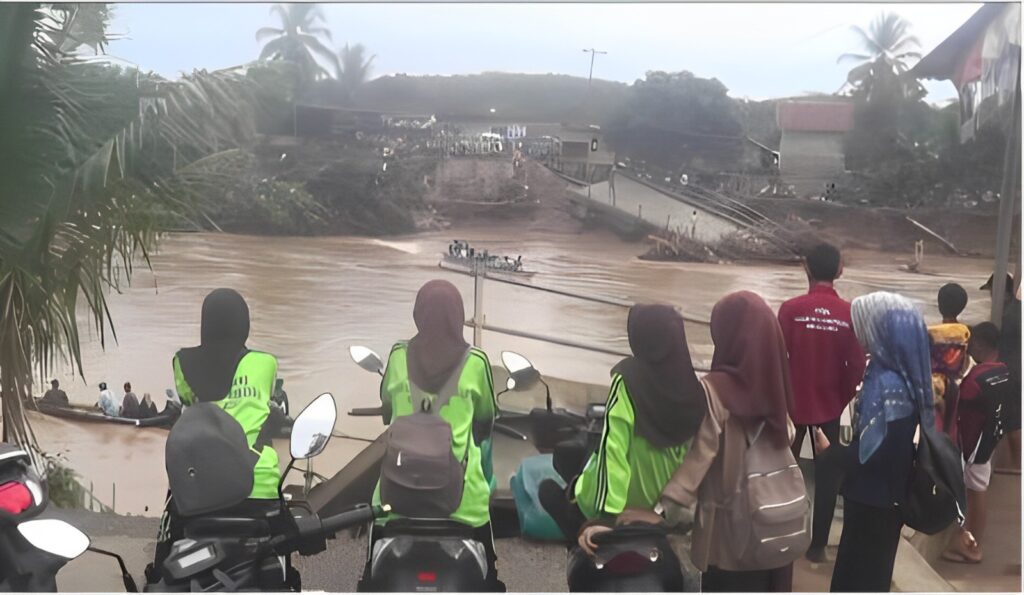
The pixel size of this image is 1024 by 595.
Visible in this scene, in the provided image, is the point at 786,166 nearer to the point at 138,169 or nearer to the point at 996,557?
the point at 996,557

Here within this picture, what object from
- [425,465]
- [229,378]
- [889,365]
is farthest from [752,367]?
[229,378]

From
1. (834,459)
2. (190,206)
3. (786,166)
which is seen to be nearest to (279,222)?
(190,206)

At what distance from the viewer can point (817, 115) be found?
11.1ft

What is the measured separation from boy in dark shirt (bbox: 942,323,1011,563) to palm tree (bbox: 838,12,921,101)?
1023 millimetres

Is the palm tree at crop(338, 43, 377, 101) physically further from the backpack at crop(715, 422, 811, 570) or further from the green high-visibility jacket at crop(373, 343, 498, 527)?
the backpack at crop(715, 422, 811, 570)

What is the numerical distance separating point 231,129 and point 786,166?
2.10 metres

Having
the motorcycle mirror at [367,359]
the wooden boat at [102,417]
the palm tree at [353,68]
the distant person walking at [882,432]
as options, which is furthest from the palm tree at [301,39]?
the distant person walking at [882,432]

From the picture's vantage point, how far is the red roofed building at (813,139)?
3.38 m

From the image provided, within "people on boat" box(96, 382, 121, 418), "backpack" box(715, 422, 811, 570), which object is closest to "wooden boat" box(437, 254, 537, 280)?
"backpack" box(715, 422, 811, 570)

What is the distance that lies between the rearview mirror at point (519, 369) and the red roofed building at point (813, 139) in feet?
3.87

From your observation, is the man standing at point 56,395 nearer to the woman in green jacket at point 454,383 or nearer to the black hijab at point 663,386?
the woman in green jacket at point 454,383

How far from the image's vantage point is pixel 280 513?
10.9 ft

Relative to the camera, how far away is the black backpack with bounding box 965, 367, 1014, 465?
3.51 meters

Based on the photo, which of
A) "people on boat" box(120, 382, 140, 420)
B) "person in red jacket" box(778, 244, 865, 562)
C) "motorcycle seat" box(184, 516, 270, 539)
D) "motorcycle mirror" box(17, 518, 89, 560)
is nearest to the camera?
"motorcycle mirror" box(17, 518, 89, 560)
